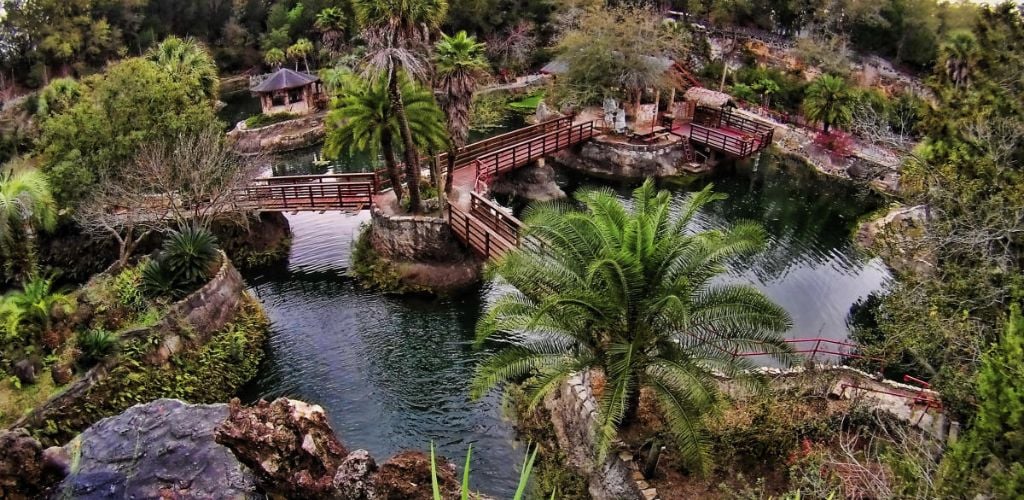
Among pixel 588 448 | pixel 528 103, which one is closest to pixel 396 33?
pixel 588 448

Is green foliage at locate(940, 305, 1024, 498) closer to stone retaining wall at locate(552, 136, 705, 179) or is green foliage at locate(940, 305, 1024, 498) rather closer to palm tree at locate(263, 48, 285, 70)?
stone retaining wall at locate(552, 136, 705, 179)

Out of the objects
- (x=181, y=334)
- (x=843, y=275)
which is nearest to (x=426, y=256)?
(x=181, y=334)

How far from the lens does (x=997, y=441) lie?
8523mm

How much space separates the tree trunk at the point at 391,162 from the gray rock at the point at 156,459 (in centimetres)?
1121

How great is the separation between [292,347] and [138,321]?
4362 mm

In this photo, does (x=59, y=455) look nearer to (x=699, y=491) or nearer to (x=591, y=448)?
(x=591, y=448)

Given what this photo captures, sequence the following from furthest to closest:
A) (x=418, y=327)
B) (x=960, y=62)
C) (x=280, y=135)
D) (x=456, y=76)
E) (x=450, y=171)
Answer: (x=280, y=135) → (x=450, y=171) → (x=456, y=76) → (x=418, y=327) → (x=960, y=62)

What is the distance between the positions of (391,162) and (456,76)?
13.8 feet

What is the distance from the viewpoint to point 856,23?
5000cm

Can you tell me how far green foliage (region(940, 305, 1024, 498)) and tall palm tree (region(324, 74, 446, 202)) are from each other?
1791 centimetres

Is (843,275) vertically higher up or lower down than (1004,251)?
lower down

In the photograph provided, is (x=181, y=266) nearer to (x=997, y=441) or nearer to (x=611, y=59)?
(x=997, y=441)

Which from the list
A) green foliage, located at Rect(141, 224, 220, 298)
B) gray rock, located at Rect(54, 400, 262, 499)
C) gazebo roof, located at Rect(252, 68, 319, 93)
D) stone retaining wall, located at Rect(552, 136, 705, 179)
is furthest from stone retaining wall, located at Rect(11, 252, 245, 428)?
gazebo roof, located at Rect(252, 68, 319, 93)

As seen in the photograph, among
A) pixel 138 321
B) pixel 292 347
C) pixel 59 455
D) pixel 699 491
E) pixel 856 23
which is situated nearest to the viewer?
pixel 699 491
